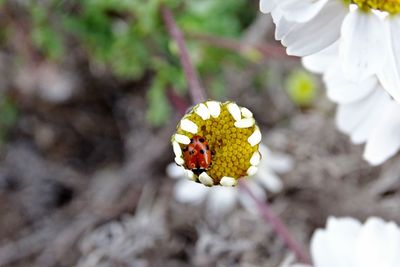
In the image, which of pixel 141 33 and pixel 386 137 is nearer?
pixel 386 137

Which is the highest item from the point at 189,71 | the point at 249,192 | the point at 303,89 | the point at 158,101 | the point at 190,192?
the point at 303,89

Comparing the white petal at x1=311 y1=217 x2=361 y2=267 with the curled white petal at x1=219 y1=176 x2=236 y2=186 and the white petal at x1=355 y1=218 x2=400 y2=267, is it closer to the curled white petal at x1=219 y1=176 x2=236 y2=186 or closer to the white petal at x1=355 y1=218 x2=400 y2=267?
the white petal at x1=355 y1=218 x2=400 y2=267

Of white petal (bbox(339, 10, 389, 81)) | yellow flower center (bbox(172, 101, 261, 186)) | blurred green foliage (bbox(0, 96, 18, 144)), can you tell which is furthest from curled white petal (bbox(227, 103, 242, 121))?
blurred green foliage (bbox(0, 96, 18, 144))

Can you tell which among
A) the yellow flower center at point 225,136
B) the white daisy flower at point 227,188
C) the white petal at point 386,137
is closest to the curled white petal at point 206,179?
the yellow flower center at point 225,136

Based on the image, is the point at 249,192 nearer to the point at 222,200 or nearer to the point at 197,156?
the point at 222,200

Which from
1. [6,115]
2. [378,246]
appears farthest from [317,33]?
[6,115]
